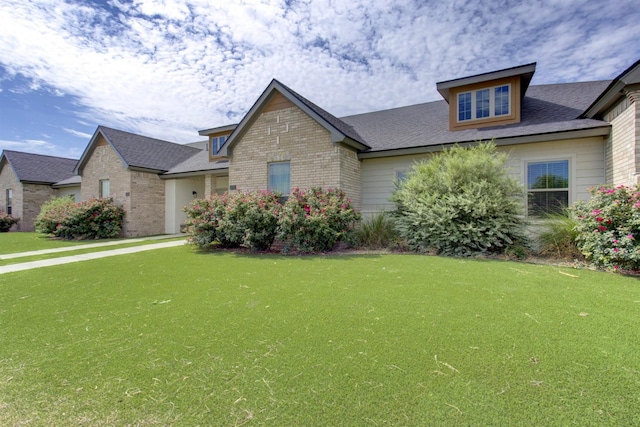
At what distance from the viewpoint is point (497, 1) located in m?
8.89

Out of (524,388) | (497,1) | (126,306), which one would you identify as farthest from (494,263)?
(497,1)

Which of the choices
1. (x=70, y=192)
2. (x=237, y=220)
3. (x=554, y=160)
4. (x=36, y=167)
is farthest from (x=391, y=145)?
(x=36, y=167)

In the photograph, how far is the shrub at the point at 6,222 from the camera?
20.9 m

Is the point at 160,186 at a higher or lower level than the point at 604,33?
lower

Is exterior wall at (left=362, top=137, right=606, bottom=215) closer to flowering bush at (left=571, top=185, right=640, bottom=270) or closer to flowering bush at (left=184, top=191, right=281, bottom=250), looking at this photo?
flowering bush at (left=571, top=185, right=640, bottom=270)

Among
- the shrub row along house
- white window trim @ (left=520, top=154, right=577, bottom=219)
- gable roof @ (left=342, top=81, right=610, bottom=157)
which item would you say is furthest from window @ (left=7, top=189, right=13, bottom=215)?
white window trim @ (left=520, top=154, right=577, bottom=219)

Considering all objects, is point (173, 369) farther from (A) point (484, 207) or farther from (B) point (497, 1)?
(B) point (497, 1)

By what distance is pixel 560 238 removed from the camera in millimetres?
7109

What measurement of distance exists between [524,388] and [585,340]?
51.3 inches

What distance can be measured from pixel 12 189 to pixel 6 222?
115 inches

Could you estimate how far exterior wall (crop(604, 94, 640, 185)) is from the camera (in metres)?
6.62

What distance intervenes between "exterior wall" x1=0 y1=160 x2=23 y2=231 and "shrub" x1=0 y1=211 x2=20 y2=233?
1.01ft

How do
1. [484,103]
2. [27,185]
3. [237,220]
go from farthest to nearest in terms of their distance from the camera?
[27,185]
[484,103]
[237,220]

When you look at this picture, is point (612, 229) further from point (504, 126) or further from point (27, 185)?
point (27, 185)
